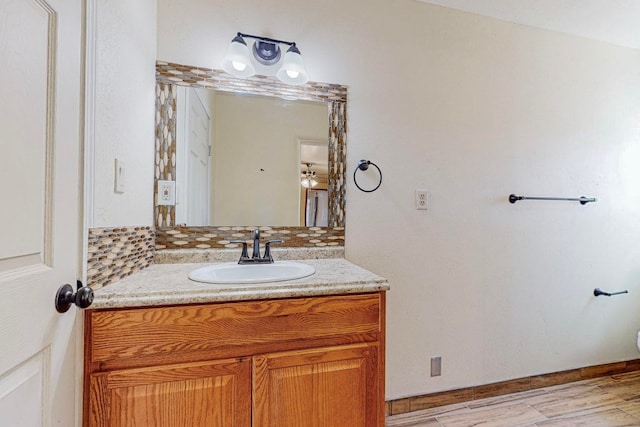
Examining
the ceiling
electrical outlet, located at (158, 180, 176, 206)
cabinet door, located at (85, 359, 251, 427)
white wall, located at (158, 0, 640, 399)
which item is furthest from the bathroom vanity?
the ceiling

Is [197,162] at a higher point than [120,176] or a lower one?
higher

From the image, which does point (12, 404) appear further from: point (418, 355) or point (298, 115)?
point (418, 355)

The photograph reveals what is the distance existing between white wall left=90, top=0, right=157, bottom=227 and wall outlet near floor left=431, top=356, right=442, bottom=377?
1669 mm

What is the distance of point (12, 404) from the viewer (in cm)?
58

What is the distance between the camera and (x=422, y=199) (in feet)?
5.59

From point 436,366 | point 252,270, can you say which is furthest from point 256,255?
point 436,366

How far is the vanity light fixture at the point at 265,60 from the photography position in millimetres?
1385

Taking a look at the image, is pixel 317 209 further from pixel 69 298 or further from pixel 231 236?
pixel 69 298

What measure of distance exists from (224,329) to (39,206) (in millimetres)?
571

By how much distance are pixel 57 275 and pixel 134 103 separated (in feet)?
2.43

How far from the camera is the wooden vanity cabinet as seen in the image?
87 centimetres

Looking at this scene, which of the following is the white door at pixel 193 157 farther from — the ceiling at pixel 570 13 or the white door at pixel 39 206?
the ceiling at pixel 570 13

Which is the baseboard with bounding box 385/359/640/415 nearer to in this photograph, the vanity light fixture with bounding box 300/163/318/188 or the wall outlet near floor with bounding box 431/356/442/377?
the wall outlet near floor with bounding box 431/356/442/377

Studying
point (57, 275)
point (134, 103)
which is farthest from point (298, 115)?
point (57, 275)
